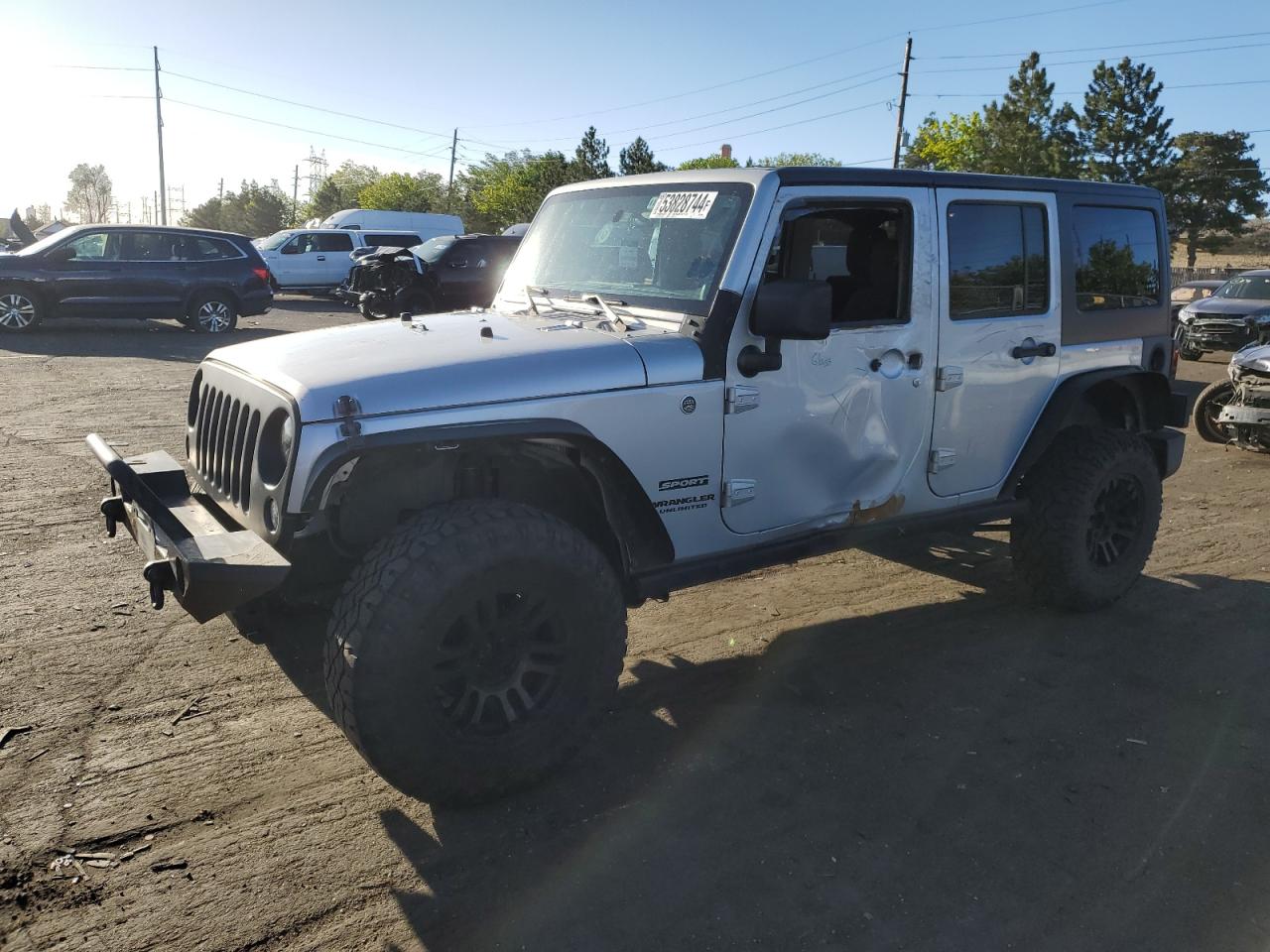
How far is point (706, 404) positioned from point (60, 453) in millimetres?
6159

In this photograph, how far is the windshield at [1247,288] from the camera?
17.1m

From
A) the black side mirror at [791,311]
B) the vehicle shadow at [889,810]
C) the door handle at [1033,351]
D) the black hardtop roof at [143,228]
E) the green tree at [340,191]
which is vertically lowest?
the vehicle shadow at [889,810]

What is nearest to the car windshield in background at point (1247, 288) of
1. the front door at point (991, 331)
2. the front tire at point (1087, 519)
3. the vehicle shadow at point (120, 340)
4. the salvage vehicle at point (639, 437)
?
the salvage vehicle at point (639, 437)

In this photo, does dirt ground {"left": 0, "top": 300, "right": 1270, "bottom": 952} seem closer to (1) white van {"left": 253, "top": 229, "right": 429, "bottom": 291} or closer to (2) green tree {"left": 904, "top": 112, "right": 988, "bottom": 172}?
(1) white van {"left": 253, "top": 229, "right": 429, "bottom": 291}

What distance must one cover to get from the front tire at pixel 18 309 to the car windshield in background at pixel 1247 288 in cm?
1980

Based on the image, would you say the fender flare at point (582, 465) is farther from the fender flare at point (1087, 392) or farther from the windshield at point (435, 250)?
the windshield at point (435, 250)

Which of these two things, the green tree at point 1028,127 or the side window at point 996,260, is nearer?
the side window at point 996,260

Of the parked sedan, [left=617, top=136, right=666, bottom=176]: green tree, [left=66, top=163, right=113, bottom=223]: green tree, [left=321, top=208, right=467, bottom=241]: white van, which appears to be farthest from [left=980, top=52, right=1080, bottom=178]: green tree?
[left=66, top=163, right=113, bottom=223]: green tree

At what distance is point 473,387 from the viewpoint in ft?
10.0

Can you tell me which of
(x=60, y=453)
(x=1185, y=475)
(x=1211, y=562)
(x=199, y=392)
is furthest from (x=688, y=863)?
(x=1185, y=475)

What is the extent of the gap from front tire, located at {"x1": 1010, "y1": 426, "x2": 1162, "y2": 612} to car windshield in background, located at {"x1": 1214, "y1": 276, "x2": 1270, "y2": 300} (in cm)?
1489

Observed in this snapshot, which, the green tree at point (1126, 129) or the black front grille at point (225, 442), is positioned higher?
the green tree at point (1126, 129)

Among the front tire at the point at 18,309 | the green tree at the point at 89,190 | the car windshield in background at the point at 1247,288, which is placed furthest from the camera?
the green tree at the point at 89,190

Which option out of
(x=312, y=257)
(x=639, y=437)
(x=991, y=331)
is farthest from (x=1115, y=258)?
(x=312, y=257)
